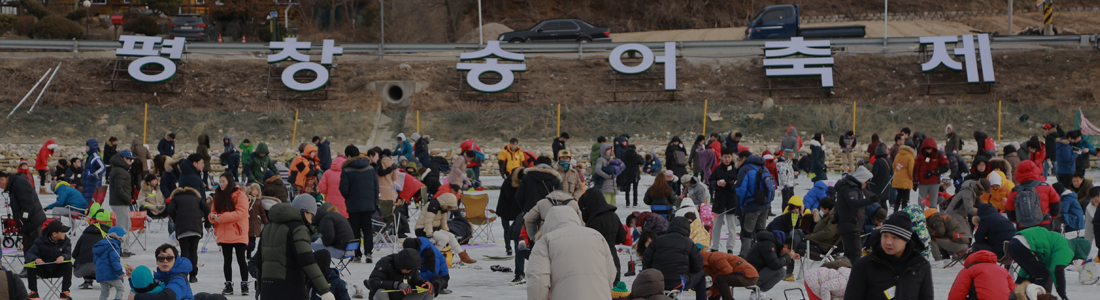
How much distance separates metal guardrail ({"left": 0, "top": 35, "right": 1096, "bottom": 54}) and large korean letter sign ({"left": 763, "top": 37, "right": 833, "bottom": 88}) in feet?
1.98

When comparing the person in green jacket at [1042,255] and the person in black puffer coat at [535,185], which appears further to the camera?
the person in black puffer coat at [535,185]

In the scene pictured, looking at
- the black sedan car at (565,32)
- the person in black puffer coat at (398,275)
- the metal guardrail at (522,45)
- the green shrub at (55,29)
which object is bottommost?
the person in black puffer coat at (398,275)

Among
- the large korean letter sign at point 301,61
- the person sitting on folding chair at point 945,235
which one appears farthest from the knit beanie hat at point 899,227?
the large korean letter sign at point 301,61

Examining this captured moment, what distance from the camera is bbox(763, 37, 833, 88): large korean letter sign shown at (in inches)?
1199

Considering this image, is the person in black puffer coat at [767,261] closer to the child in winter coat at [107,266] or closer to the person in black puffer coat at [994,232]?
the person in black puffer coat at [994,232]

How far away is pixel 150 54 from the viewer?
102ft

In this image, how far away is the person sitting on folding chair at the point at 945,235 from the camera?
33.1ft

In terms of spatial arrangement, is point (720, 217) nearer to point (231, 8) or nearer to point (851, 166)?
point (851, 166)

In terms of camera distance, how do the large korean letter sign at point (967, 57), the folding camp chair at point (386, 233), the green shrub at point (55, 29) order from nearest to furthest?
the folding camp chair at point (386, 233)
the large korean letter sign at point (967, 57)
the green shrub at point (55, 29)

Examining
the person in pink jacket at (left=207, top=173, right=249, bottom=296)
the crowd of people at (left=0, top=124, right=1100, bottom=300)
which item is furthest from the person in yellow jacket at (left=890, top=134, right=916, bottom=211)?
the person in pink jacket at (left=207, top=173, right=249, bottom=296)

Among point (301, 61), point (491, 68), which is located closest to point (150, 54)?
point (301, 61)

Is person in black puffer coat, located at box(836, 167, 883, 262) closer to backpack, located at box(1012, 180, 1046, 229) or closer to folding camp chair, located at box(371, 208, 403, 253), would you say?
backpack, located at box(1012, 180, 1046, 229)

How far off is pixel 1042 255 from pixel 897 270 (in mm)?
3412

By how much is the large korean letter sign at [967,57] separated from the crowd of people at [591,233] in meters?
16.1
